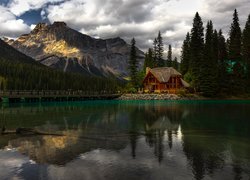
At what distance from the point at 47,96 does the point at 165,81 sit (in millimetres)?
36047

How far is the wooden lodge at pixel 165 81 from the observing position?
91.9 m

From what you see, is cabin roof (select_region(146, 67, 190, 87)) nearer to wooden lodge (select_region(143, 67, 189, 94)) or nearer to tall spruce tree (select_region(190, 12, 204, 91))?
wooden lodge (select_region(143, 67, 189, 94))

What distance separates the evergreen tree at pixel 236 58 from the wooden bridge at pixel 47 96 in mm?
35977

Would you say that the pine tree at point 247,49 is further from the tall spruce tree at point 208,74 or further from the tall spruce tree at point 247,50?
the tall spruce tree at point 208,74

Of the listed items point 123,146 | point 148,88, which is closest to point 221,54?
point 148,88

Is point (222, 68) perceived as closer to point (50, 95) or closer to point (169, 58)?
point (169, 58)

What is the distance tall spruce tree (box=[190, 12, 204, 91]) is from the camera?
293ft

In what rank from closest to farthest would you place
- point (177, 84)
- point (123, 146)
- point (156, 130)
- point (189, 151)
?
1. point (189, 151)
2. point (123, 146)
3. point (156, 130)
4. point (177, 84)

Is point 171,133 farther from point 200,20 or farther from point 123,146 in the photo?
point 200,20

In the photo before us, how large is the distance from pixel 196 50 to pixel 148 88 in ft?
64.3

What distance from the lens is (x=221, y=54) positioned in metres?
98.6

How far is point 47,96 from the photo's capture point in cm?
Result: 8162

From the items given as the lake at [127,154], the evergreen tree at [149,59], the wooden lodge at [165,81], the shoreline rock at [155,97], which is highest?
Answer: the evergreen tree at [149,59]

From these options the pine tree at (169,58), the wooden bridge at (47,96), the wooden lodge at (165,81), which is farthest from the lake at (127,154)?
the pine tree at (169,58)
